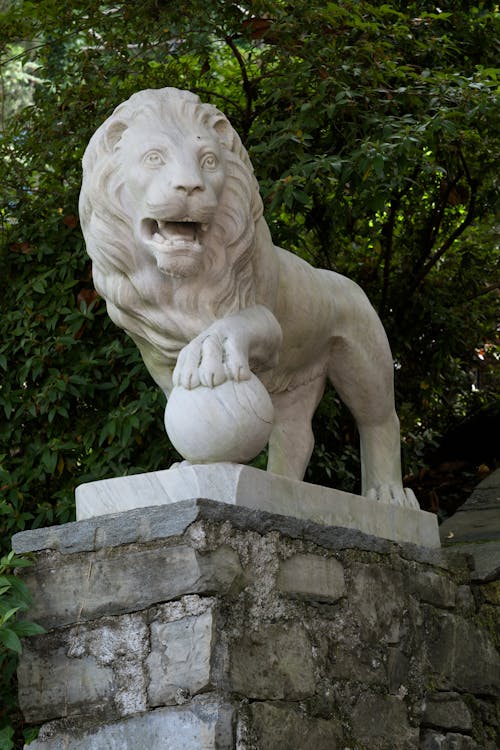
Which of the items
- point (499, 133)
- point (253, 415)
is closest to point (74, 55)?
point (499, 133)

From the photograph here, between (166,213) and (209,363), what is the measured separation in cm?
39

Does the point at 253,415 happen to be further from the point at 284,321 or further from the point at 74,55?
the point at 74,55

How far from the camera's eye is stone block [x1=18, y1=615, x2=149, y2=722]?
2.86 meters

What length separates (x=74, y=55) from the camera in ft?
17.9

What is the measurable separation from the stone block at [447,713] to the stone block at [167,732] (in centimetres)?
100

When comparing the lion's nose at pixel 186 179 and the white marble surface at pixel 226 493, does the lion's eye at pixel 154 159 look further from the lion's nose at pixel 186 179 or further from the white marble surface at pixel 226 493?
the white marble surface at pixel 226 493

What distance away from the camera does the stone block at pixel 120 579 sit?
112 inches

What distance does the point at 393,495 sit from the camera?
3922 millimetres

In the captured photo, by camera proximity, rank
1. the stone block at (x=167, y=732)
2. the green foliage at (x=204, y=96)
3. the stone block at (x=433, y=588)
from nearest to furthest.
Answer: the stone block at (x=167, y=732) → the stone block at (x=433, y=588) → the green foliage at (x=204, y=96)

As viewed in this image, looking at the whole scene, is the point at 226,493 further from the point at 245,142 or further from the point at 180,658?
the point at 245,142

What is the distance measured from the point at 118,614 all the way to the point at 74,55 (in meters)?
3.26

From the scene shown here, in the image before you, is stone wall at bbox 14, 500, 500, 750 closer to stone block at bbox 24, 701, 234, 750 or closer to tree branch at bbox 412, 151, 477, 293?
stone block at bbox 24, 701, 234, 750

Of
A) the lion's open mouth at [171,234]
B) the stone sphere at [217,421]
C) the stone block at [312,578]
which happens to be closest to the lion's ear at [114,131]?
the lion's open mouth at [171,234]

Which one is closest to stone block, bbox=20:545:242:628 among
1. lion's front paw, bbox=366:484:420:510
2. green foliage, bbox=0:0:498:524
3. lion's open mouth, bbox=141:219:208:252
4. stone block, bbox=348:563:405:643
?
stone block, bbox=348:563:405:643
